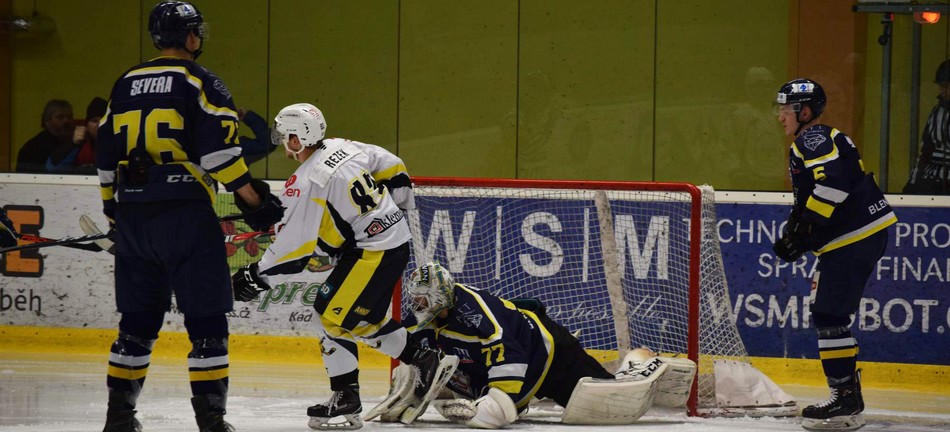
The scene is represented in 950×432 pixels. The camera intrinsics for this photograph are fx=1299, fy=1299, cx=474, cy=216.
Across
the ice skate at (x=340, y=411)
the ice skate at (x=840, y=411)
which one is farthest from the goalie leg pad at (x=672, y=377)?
the ice skate at (x=340, y=411)

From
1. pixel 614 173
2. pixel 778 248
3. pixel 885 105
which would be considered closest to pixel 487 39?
pixel 614 173

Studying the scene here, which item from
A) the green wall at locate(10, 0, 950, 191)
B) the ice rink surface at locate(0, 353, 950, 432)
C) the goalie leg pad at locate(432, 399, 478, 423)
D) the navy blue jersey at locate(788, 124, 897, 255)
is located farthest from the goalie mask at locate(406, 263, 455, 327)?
the green wall at locate(10, 0, 950, 191)

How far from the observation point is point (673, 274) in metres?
6.38

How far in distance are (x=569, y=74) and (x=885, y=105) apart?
1.97 m

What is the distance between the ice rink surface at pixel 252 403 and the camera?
197 inches

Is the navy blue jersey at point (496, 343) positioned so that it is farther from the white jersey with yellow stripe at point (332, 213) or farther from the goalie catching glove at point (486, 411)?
the white jersey with yellow stripe at point (332, 213)

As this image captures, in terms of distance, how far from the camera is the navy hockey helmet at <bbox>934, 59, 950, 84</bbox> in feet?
23.1

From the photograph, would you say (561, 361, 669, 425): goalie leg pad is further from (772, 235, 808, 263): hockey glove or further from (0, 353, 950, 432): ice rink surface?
(772, 235, 808, 263): hockey glove

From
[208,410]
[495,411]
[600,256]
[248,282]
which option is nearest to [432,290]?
[495,411]

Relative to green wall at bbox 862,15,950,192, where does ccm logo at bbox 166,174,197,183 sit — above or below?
below

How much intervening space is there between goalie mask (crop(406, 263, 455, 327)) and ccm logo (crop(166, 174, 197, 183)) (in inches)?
45.8

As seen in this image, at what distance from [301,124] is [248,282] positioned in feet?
2.02

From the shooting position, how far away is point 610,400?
196 inches

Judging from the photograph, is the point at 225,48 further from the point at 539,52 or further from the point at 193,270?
the point at 193,270
